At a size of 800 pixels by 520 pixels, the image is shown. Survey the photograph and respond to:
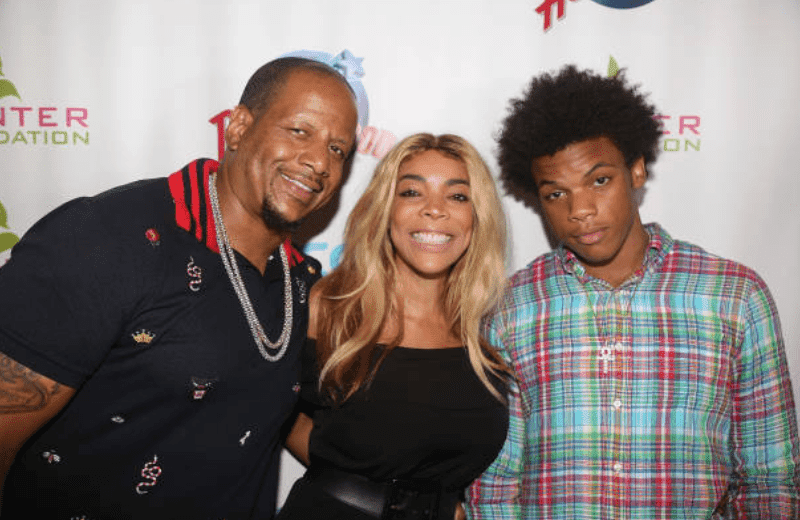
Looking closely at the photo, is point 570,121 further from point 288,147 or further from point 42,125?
point 42,125

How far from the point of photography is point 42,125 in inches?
92.4

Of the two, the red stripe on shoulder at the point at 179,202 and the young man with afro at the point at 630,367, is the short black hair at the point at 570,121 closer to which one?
the young man with afro at the point at 630,367

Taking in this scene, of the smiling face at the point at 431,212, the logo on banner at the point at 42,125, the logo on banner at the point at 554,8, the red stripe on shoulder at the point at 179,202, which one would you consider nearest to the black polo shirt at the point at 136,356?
the red stripe on shoulder at the point at 179,202

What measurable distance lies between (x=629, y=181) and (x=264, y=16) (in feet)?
5.40

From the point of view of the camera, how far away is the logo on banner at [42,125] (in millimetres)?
2330

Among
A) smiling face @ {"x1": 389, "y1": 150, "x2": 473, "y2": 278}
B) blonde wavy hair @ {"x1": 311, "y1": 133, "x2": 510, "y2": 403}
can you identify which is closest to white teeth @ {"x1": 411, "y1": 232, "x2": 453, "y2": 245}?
smiling face @ {"x1": 389, "y1": 150, "x2": 473, "y2": 278}

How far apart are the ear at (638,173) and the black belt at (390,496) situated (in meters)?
1.29

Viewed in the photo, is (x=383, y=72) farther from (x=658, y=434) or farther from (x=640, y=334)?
(x=658, y=434)

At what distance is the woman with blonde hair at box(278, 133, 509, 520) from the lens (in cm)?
187

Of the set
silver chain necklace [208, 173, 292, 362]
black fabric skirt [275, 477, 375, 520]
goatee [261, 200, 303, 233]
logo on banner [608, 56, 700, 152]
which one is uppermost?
logo on banner [608, 56, 700, 152]

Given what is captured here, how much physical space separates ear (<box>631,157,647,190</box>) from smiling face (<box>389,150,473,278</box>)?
0.60 meters

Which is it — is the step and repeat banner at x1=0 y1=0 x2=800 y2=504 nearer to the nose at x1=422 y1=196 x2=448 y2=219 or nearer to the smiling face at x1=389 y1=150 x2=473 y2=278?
the smiling face at x1=389 y1=150 x2=473 y2=278

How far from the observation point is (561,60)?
238 cm

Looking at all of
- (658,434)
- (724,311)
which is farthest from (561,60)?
(658,434)
